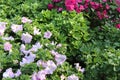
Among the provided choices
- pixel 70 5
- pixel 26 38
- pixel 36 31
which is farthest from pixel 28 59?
pixel 70 5

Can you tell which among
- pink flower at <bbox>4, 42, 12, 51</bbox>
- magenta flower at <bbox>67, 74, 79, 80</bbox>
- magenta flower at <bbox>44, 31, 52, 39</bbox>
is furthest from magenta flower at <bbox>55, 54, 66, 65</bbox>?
pink flower at <bbox>4, 42, 12, 51</bbox>

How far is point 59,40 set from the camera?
3.35m

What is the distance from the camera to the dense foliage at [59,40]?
9.50ft

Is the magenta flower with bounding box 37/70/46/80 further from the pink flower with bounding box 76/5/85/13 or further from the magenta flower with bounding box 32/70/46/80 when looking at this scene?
the pink flower with bounding box 76/5/85/13

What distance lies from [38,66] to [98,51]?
2.16 feet

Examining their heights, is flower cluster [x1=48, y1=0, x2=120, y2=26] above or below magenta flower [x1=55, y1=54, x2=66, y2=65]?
above

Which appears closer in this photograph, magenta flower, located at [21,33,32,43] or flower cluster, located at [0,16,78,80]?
flower cluster, located at [0,16,78,80]

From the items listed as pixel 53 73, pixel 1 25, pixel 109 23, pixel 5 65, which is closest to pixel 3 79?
pixel 5 65

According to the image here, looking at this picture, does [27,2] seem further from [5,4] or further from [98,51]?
[98,51]

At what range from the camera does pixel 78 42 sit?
3395 mm

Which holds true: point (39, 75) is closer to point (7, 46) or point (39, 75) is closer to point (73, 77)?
point (73, 77)

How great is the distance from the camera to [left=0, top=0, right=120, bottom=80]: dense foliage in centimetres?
289

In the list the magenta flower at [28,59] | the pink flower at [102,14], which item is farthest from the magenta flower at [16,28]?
the pink flower at [102,14]

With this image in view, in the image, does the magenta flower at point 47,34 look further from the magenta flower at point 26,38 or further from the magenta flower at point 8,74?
the magenta flower at point 8,74
